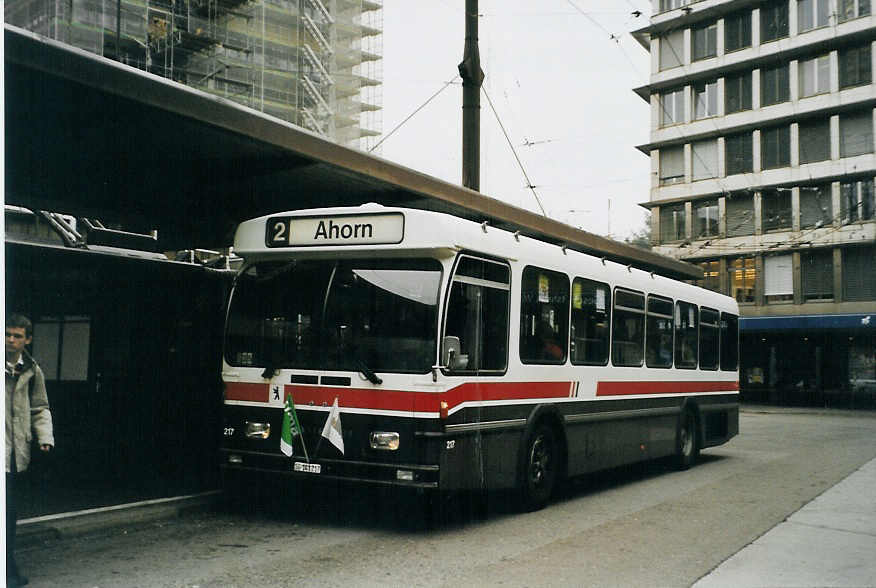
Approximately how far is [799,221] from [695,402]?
3400cm

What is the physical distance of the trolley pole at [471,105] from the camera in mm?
15516

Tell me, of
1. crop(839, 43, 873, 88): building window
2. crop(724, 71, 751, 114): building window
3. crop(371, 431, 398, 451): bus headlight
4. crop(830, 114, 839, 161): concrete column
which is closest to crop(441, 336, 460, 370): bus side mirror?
crop(371, 431, 398, 451): bus headlight

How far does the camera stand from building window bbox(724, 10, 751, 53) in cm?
4844

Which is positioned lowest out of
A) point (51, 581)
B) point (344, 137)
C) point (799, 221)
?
point (51, 581)

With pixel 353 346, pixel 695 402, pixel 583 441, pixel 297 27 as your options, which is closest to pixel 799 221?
pixel 297 27

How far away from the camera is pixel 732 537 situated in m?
8.77

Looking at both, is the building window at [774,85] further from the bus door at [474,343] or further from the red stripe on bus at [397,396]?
the red stripe on bus at [397,396]

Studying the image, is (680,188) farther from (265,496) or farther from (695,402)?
(265,496)

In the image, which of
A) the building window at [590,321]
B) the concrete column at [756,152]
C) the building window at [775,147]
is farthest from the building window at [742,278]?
the building window at [590,321]

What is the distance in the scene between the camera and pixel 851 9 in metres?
44.5

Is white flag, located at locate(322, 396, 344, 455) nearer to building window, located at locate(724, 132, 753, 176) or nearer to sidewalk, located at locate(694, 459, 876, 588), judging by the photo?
sidewalk, located at locate(694, 459, 876, 588)

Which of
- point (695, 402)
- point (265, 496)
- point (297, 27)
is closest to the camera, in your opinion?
point (265, 496)

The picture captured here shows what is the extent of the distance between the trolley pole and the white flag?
7444 mm

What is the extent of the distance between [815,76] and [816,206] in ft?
21.5
